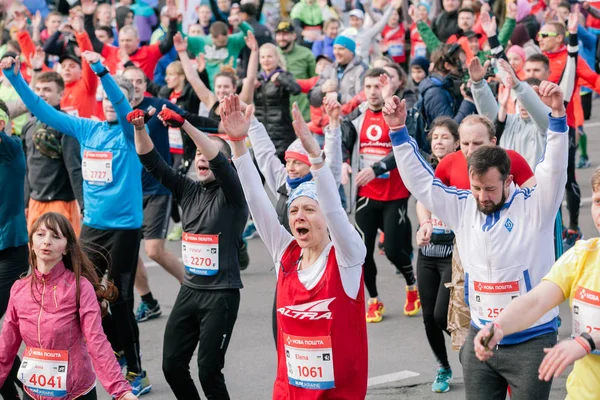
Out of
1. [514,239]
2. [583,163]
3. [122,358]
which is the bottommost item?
[122,358]

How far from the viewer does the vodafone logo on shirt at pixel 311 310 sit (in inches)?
183

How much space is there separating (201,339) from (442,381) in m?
1.80

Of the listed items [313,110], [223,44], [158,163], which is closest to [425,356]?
[158,163]

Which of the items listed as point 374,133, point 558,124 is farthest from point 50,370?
point 374,133

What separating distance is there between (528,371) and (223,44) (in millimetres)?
9663

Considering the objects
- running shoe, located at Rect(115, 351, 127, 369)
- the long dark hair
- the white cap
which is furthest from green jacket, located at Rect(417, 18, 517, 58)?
the long dark hair

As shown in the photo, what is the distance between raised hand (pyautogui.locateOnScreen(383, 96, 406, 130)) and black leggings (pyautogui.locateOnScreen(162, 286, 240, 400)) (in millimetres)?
1646

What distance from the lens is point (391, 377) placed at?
285 inches

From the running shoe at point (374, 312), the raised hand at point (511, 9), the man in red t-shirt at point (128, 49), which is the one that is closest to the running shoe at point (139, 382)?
the running shoe at point (374, 312)

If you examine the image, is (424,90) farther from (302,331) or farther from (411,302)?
(302,331)

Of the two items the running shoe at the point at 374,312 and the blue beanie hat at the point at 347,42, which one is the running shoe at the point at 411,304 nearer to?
the running shoe at the point at 374,312

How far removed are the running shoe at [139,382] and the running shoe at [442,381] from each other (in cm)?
194

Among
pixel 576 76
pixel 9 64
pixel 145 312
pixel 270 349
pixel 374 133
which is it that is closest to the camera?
pixel 9 64

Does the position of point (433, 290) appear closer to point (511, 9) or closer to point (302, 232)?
point (302, 232)
